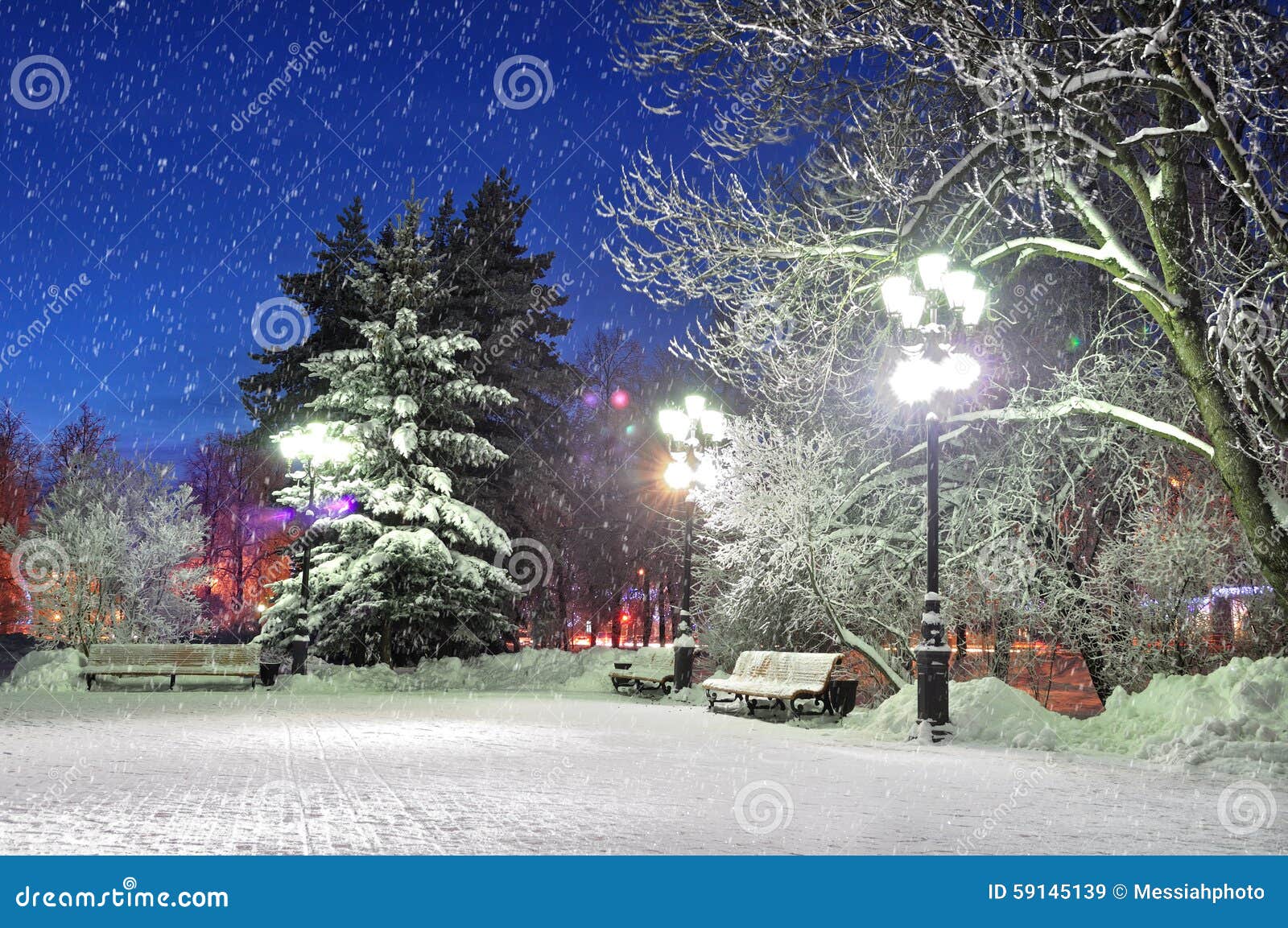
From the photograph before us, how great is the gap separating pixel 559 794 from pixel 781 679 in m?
9.01

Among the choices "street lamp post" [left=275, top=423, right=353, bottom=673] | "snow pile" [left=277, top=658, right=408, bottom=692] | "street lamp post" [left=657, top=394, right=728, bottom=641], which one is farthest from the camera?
"street lamp post" [left=275, top=423, right=353, bottom=673]

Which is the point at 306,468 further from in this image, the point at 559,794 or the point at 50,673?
the point at 559,794

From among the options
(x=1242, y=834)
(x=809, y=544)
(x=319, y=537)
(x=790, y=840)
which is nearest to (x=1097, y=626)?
(x=809, y=544)

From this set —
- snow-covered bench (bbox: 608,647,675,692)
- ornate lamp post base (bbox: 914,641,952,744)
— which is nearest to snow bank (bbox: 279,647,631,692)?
snow-covered bench (bbox: 608,647,675,692)

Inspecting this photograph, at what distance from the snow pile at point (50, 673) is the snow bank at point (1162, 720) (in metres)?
15.1

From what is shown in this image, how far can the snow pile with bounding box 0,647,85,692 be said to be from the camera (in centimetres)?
2058

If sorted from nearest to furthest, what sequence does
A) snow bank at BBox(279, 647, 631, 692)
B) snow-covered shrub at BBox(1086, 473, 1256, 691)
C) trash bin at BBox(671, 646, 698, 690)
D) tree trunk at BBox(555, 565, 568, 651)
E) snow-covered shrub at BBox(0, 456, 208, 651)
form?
snow-covered shrub at BBox(1086, 473, 1256, 691) < trash bin at BBox(671, 646, 698, 690) < snow bank at BBox(279, 647, 631, 692) < snow-covered shrub at BBox(0, 456, 208, 651) < tree trunk at BBox(555, 565, 568, 651)

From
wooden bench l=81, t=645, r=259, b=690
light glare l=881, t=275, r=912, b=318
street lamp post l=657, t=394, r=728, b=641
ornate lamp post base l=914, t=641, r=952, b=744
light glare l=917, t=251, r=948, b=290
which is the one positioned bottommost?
wooden bench l=81, t=645, r=259, b=690

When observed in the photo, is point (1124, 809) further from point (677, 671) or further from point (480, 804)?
point (677, 671)

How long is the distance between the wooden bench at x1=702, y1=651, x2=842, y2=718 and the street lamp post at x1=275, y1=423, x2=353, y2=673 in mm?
9042

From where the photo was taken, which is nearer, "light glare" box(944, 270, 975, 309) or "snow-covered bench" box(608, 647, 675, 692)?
"light glare" box(944, 270, 975, 309)

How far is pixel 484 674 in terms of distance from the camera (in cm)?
2456

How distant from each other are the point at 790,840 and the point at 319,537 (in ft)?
79.5

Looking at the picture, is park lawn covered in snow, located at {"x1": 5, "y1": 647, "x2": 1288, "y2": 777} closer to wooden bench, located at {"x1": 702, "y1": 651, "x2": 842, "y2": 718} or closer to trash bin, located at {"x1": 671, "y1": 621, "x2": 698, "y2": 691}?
wooden bench, located at {"x1": 702, "y1": 651, "x2": 842, "y2": 718}
